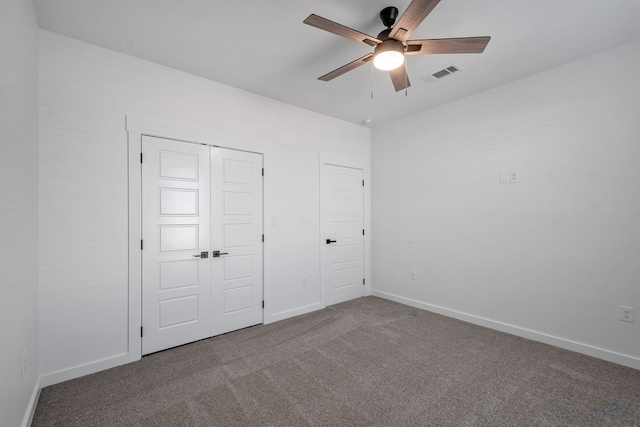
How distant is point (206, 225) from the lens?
3.19 metres

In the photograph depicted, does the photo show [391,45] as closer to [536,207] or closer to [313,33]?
[313,33]

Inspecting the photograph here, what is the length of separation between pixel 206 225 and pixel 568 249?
12.9ft

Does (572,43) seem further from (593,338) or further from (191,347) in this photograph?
(191,347)

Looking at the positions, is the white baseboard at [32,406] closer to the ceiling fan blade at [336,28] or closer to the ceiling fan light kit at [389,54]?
the ceiling fan blade at [336,28]

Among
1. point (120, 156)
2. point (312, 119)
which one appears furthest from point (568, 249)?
point (120, 156)

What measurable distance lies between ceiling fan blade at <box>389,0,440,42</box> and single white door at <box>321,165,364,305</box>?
2.43 meters

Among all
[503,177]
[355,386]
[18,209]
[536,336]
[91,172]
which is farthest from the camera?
[503,177]

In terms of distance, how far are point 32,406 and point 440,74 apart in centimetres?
463

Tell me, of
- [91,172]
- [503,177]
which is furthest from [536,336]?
[91,172]

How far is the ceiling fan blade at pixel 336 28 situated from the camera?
68.8 inches

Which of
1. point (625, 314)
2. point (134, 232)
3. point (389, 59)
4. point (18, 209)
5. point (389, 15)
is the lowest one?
point (625, 314)

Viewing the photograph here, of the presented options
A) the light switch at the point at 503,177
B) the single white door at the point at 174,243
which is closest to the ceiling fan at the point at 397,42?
the light switch at the point at 503,177

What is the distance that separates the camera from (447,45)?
204 cm

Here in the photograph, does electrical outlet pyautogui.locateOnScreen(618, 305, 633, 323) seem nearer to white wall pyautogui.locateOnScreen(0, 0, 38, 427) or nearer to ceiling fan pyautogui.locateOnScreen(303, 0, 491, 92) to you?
ceiling fan pyautogui.locateOnScreen(303, 0, 491, 92)
